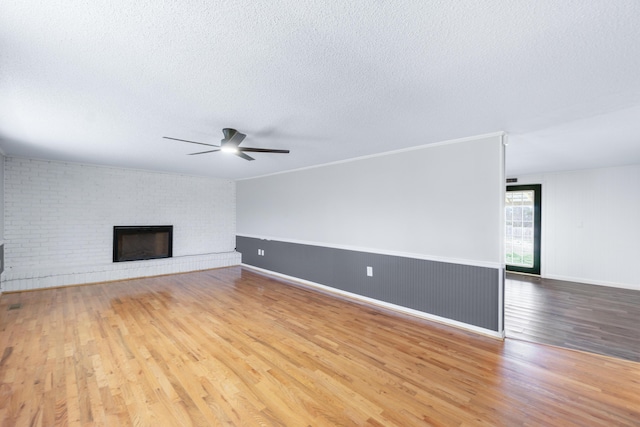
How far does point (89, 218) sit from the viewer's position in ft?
17.8

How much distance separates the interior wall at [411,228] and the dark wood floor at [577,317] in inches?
29.3

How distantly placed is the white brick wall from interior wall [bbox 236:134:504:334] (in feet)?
8.67

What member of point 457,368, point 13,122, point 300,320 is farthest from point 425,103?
point 13,122

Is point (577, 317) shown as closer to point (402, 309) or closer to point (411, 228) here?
point (402, 309)

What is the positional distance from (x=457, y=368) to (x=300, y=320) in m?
1.89

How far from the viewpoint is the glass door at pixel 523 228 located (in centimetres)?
605

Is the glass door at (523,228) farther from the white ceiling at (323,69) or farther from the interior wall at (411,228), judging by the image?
the interior wall at (411,228)

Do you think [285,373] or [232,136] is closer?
[285,373]

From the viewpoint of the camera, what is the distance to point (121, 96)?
2225 mm

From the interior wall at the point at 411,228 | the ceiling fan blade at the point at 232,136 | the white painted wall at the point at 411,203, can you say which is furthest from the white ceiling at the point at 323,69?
the interior wall at the point at 411,228

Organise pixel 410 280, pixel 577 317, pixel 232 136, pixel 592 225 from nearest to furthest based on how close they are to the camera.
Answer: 1. pixel 232 136
2. pixel 577 317
3. pixel 410 280
4. pixel 592 225

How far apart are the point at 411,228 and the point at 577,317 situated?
2.51m

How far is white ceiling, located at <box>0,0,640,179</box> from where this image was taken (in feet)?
4.25

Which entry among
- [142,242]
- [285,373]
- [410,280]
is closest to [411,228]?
[410,280]
